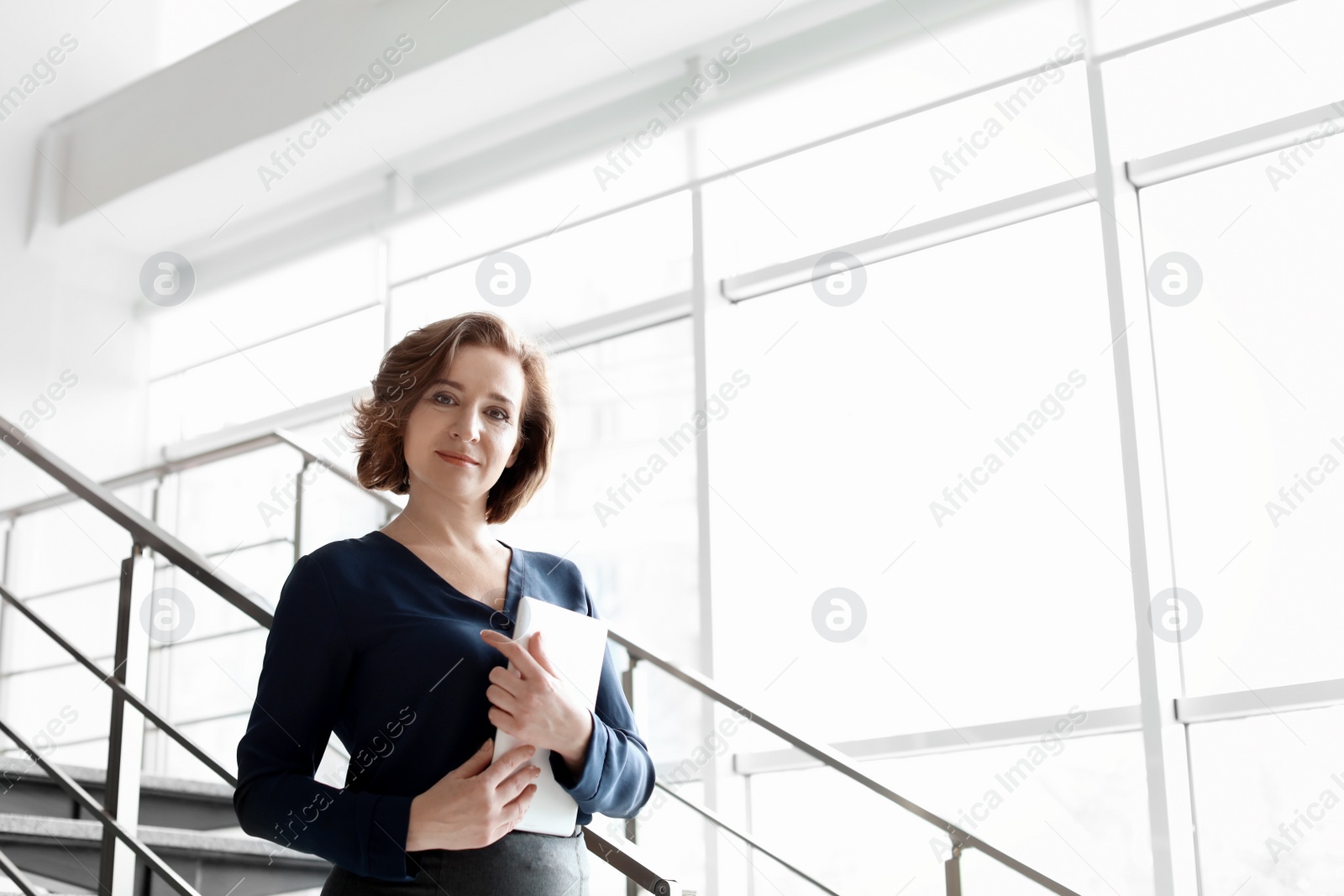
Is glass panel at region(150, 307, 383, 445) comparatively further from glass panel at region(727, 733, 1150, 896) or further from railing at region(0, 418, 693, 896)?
railing at region(0, 418, 693, 896)

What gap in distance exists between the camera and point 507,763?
3.47 feet

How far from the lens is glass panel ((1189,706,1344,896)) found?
2.92m

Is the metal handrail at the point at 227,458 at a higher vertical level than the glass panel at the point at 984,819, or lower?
higher

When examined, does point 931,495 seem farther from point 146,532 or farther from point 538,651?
point 538,651

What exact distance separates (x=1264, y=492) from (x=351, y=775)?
2.69m

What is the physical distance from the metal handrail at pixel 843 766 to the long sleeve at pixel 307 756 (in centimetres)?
102

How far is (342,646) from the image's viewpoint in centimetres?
110

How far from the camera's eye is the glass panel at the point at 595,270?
4316mm

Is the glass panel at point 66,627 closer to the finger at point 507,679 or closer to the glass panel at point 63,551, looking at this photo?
the glass panel at point 63,551

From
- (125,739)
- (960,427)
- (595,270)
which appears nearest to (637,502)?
(595,270)

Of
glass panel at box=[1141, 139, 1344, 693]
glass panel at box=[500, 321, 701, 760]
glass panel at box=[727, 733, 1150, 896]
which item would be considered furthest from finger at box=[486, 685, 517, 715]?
glass panel at box=[500, 321, 701, 760]

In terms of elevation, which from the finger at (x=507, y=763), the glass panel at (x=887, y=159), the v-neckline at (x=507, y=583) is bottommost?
the finger at (x=507, y=763)

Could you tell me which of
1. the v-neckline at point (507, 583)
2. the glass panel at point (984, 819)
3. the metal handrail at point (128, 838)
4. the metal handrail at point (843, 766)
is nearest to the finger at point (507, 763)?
the v-neckline at point (507, 583)

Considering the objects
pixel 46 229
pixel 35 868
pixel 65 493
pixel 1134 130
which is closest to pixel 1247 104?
pixel 1134 130
